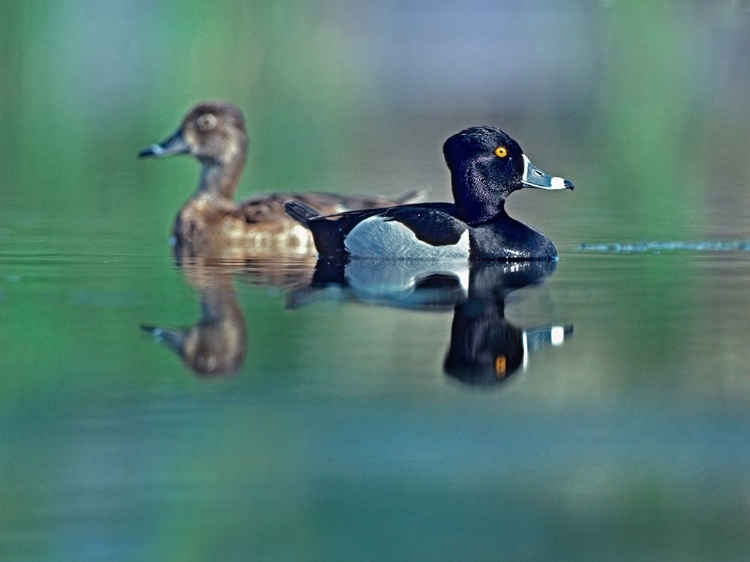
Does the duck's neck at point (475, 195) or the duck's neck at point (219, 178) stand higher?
the duck's neck at point (219, 178)

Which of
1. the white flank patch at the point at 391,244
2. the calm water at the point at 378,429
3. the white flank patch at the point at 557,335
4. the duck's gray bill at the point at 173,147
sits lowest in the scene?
the calm water at the point at 378,429

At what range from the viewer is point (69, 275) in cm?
965

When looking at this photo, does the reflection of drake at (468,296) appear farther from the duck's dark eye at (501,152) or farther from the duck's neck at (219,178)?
the duck's neck at (219,178)

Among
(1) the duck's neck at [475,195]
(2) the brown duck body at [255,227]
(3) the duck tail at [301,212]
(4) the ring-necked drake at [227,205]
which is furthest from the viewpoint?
(4) the ring-necked drake at [227,205]

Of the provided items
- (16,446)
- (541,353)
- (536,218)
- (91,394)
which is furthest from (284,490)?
(536,218)

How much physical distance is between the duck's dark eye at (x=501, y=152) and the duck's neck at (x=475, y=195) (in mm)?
138

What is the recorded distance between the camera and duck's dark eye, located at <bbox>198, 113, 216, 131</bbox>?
13.8 meters

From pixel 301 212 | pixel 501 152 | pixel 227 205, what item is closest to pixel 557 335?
pixel 501 152

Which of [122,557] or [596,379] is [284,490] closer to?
[122,557]

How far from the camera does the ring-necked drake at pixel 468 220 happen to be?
1025 cm

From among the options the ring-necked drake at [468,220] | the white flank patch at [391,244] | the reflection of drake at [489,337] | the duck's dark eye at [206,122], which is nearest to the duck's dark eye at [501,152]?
the ring-necked drake at [468,220]

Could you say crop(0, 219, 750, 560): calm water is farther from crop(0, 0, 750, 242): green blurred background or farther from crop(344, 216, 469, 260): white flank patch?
crop(0, 0, 750, 242): green blurred background

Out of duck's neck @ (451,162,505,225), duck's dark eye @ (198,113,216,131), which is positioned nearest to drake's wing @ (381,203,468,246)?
duck's neck @ (451,162,505,225)

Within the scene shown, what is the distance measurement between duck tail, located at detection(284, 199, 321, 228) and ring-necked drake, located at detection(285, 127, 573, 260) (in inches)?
24.4
